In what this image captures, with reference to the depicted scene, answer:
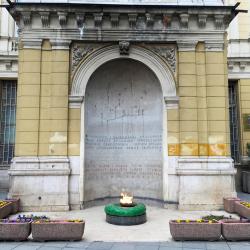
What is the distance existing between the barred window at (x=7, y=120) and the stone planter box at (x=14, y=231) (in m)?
11.7

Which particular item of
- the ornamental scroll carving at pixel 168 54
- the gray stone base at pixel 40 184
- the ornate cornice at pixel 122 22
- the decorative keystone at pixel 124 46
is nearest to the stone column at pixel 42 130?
the gray stone base at pixel 40 184

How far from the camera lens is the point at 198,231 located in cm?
866

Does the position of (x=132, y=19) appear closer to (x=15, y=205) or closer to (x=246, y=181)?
(x=15, y=205)

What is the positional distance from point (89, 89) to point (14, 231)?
7.67m

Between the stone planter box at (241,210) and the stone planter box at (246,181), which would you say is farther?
the stone planter box at (246,181)

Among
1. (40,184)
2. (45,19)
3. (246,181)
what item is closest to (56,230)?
(40,184)

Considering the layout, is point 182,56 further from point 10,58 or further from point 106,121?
point 10,58

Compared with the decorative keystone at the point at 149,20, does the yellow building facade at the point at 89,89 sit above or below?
below

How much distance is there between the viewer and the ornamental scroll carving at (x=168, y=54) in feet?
45.5

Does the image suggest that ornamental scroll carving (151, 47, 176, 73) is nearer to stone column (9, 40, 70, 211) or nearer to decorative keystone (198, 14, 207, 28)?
decorative keystone (198, 14, 207, 28)

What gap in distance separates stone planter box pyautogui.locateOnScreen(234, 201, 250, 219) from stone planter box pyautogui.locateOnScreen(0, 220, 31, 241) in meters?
7.45

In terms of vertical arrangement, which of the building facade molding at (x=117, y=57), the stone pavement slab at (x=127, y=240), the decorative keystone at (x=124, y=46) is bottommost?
the stone pavement slab at (x=127, y=240)

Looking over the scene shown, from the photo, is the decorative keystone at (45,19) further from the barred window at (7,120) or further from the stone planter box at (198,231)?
the stone planter box at (198,231)

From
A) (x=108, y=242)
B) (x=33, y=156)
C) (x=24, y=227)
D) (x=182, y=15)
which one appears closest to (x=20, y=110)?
(x=33, y=156)
